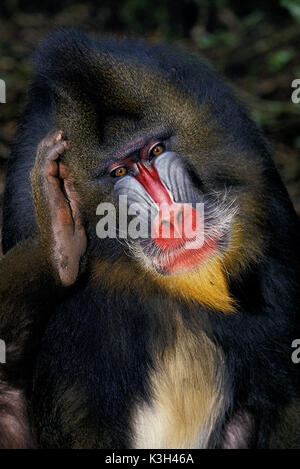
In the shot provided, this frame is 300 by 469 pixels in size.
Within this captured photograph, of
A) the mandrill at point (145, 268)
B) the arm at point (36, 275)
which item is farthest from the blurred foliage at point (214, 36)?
the arm at point (36, 275)

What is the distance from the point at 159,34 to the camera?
920 centimetres

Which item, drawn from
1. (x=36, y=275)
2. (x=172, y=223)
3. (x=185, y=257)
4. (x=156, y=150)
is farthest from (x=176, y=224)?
(x=36, y=275)

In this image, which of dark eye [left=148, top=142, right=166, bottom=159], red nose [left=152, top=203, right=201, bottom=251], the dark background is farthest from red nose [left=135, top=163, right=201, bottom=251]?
the dark background

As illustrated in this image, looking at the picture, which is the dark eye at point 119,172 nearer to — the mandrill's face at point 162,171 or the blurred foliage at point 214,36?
the mandrill's face at point 162,171

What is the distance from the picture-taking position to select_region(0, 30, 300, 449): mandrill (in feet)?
11.4

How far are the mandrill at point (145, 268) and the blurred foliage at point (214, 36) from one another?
2947 mm

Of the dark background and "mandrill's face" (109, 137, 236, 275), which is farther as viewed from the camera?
the dark background

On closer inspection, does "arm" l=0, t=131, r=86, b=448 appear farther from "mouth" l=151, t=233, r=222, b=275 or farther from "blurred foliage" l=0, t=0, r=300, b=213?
"blurred foliage" l=0, t=0, r=300, b=213

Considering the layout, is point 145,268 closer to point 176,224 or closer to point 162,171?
point 176,224

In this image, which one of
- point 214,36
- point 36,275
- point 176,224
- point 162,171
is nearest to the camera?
point 176,224

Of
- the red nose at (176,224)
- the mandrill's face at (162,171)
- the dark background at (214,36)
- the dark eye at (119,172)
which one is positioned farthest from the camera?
the dark background at (214,36)

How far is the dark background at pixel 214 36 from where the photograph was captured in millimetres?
7172

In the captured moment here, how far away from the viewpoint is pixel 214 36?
347 inches

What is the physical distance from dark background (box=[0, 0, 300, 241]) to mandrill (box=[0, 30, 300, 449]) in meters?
2.94
